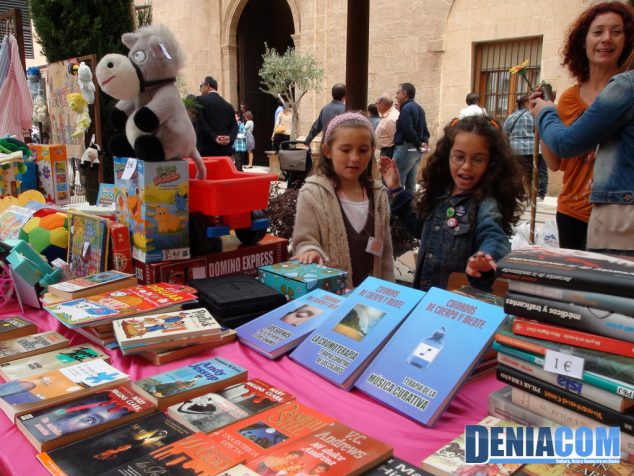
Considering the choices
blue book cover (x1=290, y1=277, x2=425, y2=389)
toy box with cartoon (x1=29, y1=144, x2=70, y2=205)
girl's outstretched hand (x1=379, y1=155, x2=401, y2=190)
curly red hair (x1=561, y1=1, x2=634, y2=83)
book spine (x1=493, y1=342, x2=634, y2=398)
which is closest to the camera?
book spine (x1=493, y1=342, x2=634, y2=398)

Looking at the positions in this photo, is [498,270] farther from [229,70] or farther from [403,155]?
[229,70]

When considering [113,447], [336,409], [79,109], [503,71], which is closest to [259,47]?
[503,71]

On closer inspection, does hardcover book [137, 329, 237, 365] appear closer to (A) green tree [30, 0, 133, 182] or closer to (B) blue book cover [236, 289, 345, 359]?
(B) blue book cover [236, 289, 345, 359]

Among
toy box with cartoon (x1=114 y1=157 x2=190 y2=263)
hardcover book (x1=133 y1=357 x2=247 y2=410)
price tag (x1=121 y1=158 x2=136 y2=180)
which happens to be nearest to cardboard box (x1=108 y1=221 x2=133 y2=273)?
toy box with cartoon (x1=114 y1=157 x2=190 y2=263)

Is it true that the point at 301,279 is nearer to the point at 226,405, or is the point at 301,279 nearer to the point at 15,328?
the point at 226,405

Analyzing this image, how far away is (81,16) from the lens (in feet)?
16.8

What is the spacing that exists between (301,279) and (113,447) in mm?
837

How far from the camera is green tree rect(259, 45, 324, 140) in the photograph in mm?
11062

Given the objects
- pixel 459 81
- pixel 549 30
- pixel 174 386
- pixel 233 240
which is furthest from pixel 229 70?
pixel 174 386

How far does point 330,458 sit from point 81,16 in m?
5.43

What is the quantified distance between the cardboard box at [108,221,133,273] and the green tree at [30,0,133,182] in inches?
135

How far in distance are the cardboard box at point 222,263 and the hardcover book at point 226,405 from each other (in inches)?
30.7

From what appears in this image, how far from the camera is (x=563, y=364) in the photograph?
92 centimetres

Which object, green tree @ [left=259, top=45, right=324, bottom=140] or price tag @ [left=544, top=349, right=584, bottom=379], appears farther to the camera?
green tree @ [left=259, top=45, right=324, bottom=140]
